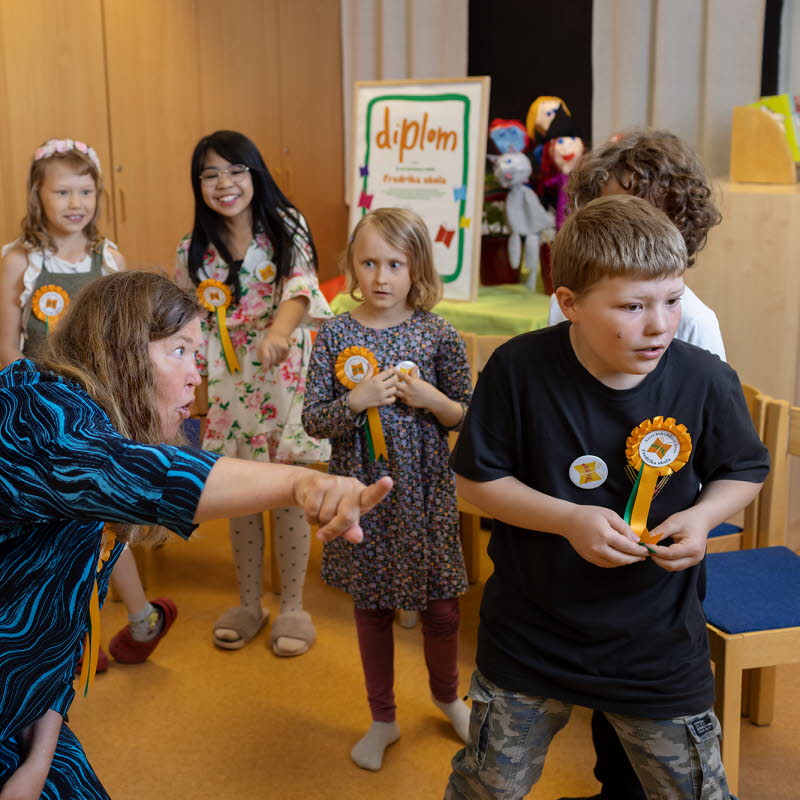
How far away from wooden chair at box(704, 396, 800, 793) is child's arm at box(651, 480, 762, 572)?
512 mm

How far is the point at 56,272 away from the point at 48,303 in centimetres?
10

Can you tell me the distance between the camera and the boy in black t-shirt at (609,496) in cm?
134

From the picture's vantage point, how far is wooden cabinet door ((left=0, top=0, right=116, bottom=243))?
Result: 3531mm

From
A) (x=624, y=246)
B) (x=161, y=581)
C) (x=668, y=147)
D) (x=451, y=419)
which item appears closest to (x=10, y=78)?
(x=161, y=581)

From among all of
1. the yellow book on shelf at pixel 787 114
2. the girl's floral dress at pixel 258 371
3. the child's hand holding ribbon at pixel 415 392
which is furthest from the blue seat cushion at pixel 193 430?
the yellow book on shelf at pixel 787 114

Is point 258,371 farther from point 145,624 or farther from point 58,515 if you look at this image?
point 58,515

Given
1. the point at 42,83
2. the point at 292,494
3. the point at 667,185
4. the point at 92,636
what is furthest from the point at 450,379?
the point at 42,83

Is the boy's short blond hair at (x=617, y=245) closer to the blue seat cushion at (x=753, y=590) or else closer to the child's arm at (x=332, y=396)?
the child's arm at (x=332, y=396)

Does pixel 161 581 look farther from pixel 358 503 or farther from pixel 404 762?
pixel 358 503

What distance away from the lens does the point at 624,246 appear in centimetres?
133

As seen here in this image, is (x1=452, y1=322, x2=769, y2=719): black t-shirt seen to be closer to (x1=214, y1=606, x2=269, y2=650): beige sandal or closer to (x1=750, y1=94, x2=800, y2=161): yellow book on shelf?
(x1=214, y1=606, x2=269, y2=650): beige sandal

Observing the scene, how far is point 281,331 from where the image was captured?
2443mm

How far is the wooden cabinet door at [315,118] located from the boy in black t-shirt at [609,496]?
3347 mm

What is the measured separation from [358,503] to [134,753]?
5.48ft
